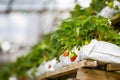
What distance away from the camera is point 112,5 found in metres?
3.05

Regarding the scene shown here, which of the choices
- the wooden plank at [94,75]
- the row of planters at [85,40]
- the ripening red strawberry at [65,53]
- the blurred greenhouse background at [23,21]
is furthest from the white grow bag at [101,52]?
the blurred greenhouse background at [23,21]

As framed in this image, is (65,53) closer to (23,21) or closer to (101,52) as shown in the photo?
(101,52)

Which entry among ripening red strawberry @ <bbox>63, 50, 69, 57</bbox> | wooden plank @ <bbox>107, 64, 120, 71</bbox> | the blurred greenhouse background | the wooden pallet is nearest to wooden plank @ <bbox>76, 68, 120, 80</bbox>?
the wooden pallet

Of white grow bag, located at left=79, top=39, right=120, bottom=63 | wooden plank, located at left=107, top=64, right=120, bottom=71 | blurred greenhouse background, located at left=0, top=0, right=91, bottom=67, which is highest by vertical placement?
blurred greenhouse background, located at left=0, top=0, right=91, bottom=67

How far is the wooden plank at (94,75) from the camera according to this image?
2.44m

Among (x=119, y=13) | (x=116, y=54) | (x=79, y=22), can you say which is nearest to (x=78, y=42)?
(x=79, y=22)

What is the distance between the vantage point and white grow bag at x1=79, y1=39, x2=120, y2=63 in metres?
2.41

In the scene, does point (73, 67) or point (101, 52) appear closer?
point (101, 52)

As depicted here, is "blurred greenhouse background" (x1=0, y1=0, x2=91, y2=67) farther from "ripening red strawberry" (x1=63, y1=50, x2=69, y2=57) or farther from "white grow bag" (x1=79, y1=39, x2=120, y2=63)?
"white grow bag" (x1=79, y1=39, x2=120, y2=63)

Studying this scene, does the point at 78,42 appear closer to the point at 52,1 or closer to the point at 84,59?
the point at 84,59

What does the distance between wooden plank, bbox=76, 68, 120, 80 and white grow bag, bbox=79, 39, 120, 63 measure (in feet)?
0.35

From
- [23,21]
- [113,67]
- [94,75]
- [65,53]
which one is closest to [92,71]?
[94,75]

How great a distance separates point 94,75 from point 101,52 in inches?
7.1

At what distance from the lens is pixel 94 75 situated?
2.47 meters
